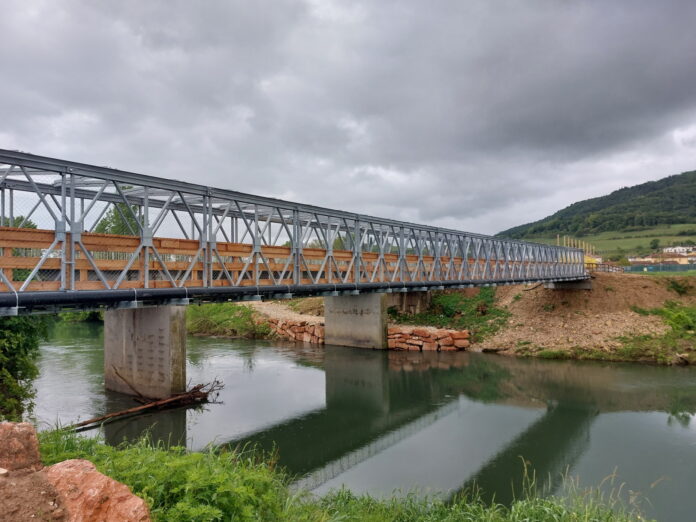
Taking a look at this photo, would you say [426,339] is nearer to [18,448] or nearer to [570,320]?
[570,320]

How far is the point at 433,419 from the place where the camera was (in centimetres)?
1666

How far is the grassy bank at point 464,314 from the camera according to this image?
32.6m

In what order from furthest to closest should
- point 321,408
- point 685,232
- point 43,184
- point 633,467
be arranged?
1. point 685,232
2. point 321,408
3. point 43,184
4. point 633,467

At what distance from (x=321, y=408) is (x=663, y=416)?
480 inches

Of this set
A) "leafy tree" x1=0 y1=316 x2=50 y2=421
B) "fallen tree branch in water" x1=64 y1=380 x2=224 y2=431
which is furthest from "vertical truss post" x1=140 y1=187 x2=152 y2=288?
"fallen tree branch in water" x1=64 y1=380 x2=224 y2=431

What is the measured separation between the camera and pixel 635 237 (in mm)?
112000

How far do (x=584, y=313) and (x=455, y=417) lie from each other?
66.9ft

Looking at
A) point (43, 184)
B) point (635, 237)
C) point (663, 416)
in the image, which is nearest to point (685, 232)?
point (635, 237)

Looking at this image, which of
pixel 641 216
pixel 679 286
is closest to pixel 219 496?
A: pixel 679 286

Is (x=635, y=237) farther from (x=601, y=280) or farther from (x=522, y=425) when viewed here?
(x=522, y=425)

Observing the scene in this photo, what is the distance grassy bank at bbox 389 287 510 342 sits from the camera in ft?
107

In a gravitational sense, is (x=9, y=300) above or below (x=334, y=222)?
below

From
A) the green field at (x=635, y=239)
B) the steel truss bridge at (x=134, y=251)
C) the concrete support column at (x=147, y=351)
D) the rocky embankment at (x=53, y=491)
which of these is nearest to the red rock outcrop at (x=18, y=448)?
the rocky embankment at (x=53, y=491)

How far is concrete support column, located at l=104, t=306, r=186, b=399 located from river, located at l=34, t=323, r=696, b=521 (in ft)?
3.20
